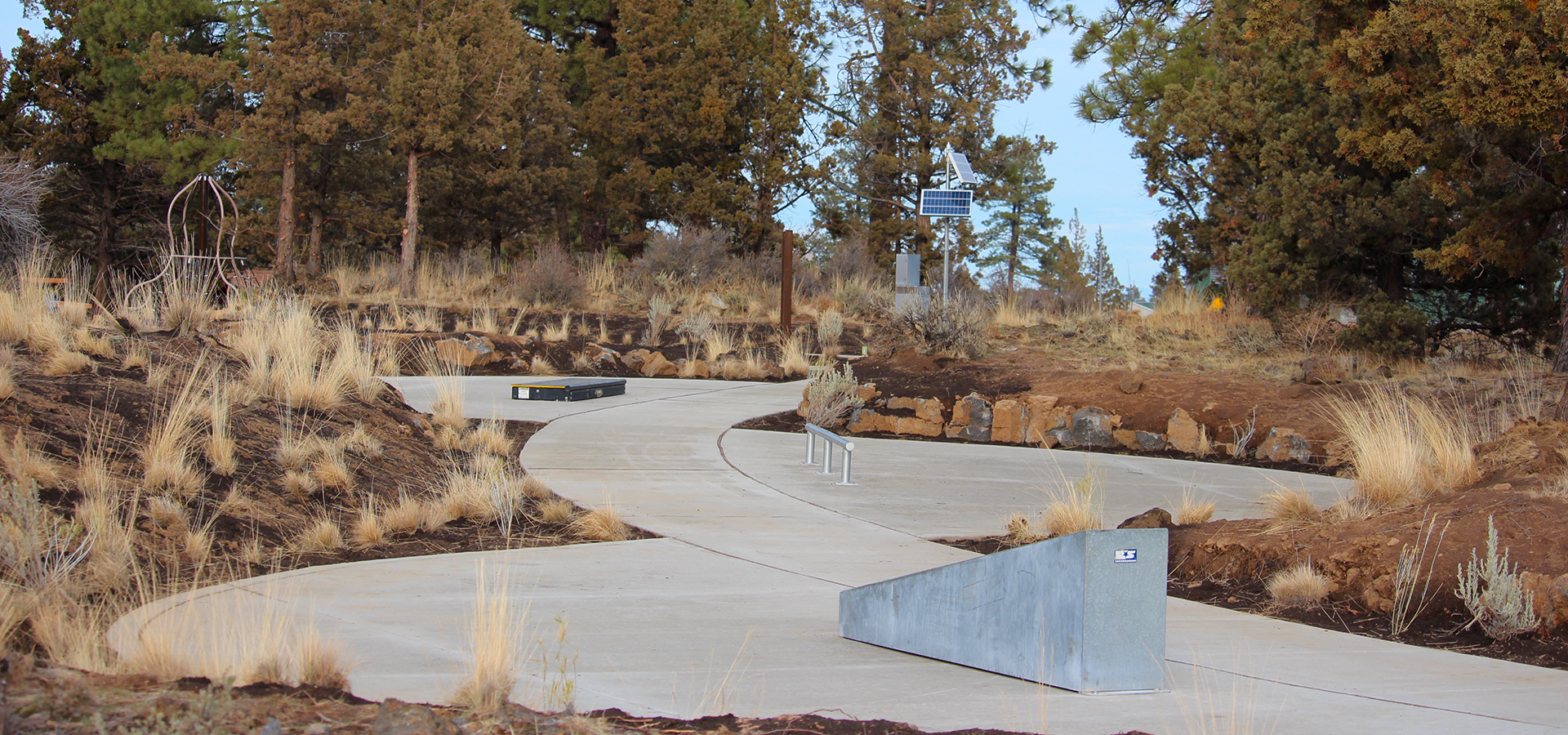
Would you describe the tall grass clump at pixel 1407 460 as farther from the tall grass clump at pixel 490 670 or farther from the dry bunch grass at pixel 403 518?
the dry bunch grass at pixel 403 518

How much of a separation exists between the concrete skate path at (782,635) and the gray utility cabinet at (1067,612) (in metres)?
0.09

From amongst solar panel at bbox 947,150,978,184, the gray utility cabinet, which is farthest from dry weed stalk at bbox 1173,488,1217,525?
solar panel at bbox 947,150,978,184

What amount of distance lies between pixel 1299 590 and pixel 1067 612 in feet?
8.03

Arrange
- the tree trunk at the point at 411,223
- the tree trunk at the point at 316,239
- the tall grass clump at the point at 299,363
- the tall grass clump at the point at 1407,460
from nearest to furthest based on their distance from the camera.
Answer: the tall grass clump at the point at 1407,460
the tall grass clump at the point at 299,363
the tree trunk at the point at 411,223
the tree trunk at the point at 316,239

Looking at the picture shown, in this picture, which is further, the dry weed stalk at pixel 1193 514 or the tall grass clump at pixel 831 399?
the tall grass clump at pixel 831 399

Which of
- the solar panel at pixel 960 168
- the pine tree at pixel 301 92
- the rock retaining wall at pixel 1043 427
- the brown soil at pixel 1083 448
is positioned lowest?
the brown soil at pixel 1083 448

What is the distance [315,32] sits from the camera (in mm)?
28250

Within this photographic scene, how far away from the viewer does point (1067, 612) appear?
4.43 meters

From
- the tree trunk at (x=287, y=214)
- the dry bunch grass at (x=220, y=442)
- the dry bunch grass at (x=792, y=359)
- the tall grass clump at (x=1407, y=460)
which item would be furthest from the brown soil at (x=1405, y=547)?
the tree trunk at (x=287, y=214)

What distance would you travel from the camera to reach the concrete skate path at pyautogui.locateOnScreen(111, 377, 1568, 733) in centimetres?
418

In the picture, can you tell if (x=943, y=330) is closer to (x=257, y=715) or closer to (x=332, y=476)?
(x=332, y=476)

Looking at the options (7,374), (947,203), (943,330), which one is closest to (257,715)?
(7,374)

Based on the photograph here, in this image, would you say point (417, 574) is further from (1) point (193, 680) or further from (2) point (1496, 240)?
(2) point (1496, 240)

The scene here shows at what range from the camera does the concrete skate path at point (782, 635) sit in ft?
13.7
